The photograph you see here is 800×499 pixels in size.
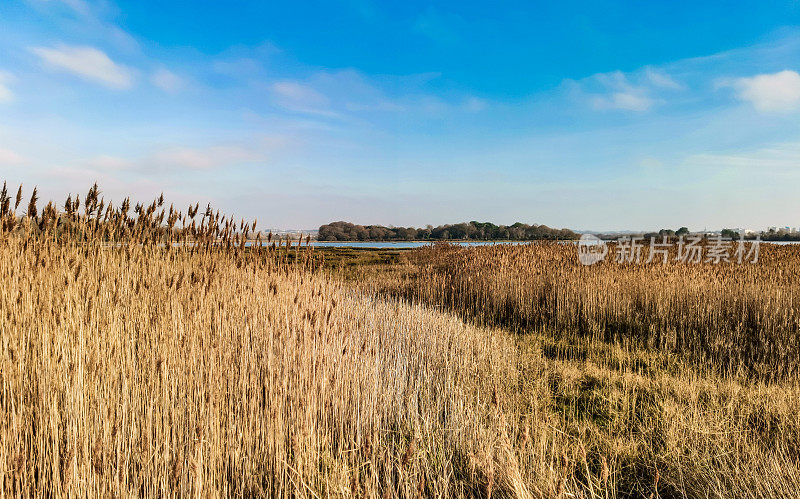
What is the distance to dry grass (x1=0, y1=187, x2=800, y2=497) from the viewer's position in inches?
89.1

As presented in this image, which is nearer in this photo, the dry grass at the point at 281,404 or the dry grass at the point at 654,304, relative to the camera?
the dry grass at the point at 281,404

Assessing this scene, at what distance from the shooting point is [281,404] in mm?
2777

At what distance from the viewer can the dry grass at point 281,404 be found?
89.1 inches

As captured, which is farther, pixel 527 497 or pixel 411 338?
pixel 411 338

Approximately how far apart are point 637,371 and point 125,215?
7.03m

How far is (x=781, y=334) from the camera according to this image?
644 centimetres

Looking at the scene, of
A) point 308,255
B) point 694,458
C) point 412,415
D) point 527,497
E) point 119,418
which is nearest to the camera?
point 527,497

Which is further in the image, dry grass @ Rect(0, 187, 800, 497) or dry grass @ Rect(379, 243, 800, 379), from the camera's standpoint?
dry grass @ Rect(379, 243, 800, 379)

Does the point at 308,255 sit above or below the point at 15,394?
above

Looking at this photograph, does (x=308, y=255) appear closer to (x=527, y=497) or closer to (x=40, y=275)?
(x=40, y=275)

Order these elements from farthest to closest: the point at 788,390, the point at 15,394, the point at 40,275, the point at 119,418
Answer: the point at 788,390, the point at 40,275, the point at 15,394, the point at 119,418

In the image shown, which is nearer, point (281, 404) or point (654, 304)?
point (281, 404)

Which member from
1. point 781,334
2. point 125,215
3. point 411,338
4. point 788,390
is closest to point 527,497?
point 411,338

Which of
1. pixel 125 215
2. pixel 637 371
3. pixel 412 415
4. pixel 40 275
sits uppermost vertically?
pixel 125 215
